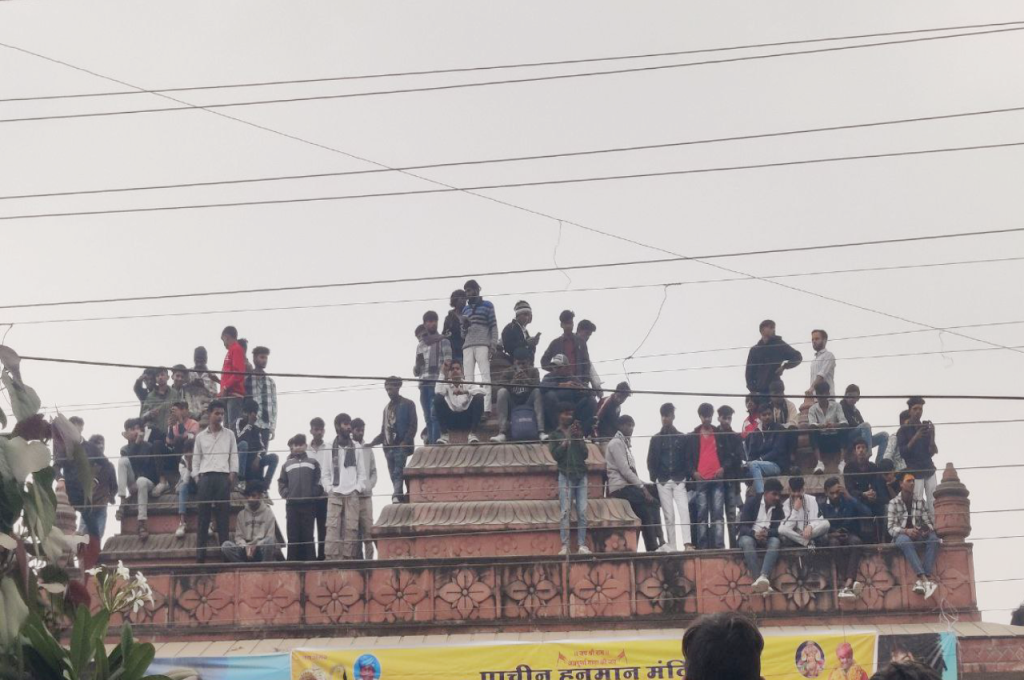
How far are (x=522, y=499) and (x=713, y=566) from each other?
7.46 feet

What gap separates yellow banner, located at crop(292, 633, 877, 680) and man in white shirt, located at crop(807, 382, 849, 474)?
9.65ft

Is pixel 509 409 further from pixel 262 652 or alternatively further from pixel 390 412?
pixel 262 652

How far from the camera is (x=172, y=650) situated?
13.8 m

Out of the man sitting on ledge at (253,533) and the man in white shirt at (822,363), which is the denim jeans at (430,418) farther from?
the man in white shirt at (822,363)

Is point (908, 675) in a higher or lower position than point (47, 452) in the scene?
lower

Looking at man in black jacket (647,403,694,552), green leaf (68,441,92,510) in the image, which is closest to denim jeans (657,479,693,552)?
man in black jacket (647,403,694,552)

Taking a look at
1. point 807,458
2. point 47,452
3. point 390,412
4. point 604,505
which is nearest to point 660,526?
point 604,505

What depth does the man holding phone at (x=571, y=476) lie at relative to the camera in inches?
556

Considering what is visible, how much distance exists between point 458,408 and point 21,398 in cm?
1149

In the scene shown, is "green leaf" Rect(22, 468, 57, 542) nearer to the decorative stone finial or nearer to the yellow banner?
the yellow banner

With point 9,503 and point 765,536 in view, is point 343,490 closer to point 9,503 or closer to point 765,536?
point 765,536

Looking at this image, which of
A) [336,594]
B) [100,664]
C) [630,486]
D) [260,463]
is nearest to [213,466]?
[260,463]

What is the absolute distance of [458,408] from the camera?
51.3 feet

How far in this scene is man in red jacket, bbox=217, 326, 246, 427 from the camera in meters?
15.1
